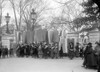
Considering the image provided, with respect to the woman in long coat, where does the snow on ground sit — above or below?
below

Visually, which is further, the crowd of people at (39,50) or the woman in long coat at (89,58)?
the crowd of people at (39,50)

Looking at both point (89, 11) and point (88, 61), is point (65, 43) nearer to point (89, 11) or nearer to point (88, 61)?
point (89, 11)

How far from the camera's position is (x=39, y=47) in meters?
23.8

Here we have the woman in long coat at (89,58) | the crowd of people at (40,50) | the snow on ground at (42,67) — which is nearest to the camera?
the snow on ground at (42,67)

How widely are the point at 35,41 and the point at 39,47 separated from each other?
3.84 metres

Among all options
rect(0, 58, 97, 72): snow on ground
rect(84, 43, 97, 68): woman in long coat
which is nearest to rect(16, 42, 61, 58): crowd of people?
rect(0, 58, 97, 72): snow on ground

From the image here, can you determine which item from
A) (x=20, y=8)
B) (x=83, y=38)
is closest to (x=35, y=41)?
(x=83, y=38)

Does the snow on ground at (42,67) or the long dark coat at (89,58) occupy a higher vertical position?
the long dark coat at (89,58)

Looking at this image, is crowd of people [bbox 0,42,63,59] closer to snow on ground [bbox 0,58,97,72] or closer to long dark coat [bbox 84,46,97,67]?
snow on ground [bbox 0,58,97,72]

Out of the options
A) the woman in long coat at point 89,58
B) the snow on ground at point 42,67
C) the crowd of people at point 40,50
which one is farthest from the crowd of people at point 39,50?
the woman in long coat at point 89,58

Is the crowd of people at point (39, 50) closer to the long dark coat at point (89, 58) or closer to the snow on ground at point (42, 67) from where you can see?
the snow on ground at point (42, 67)

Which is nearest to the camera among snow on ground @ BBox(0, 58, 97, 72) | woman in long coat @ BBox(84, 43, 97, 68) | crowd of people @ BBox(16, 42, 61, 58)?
snow on ground @ BBox(0, 58, 97, 72)

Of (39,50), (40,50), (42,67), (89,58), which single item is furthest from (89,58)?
(39,50)

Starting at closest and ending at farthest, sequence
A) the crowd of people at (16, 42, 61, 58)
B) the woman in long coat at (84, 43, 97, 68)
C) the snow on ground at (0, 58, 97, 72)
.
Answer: the snow on ground at (0, 58, 97, 72), the woman in long coat at (84, 43, 97, 68), the crowd of people at (16, 42, 61, 58)
